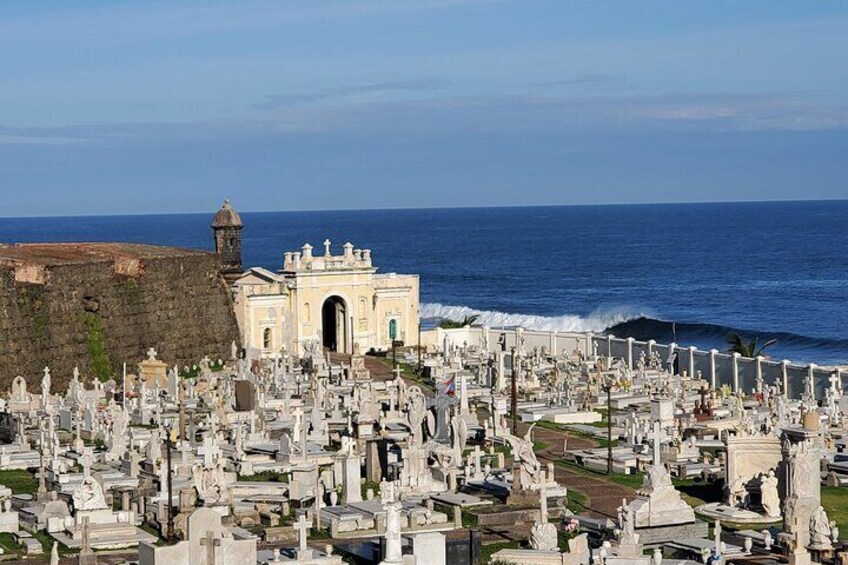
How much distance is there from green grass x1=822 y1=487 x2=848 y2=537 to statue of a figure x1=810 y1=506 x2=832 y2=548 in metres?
2.90

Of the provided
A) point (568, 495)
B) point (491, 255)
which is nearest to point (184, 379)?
point (568, 495)

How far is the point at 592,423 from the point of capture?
4384 cm

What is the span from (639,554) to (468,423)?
16.3 m

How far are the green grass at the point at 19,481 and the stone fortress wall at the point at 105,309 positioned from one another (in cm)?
1353

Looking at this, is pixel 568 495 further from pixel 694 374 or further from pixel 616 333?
pixel 616 333

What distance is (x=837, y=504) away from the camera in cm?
3150

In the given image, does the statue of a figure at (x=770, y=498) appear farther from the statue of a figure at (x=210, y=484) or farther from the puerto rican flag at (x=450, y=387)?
the puerto rican flag at (x=450, y=387)

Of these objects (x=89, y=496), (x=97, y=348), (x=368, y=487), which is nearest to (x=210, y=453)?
(x=89, y=496)

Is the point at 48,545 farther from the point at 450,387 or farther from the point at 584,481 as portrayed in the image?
the point at 450,387

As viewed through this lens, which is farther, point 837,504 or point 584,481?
point 584,481

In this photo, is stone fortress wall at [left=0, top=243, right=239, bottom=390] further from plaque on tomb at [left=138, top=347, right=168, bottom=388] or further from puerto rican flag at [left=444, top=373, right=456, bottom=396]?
puerto rican flag at [left=444, top=373, right=456, bottom=396]

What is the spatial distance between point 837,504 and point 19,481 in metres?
15.0

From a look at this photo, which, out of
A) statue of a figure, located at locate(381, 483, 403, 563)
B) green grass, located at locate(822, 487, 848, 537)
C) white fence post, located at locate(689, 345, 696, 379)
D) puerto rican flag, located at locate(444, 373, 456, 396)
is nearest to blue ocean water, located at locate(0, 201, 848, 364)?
white fence post, located at locate(689, 345, 696, 379)

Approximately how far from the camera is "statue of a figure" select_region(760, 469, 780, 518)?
97.5 feet
